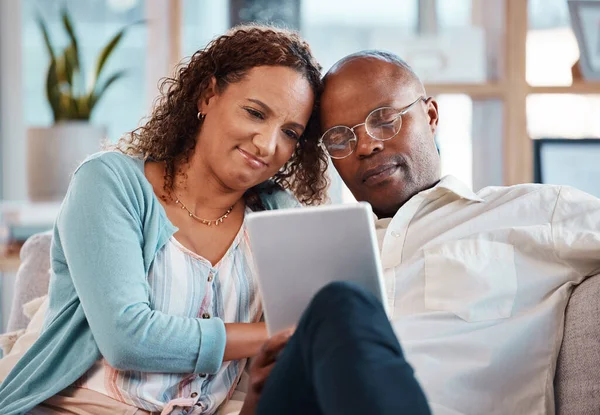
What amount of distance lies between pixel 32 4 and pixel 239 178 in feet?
7.57

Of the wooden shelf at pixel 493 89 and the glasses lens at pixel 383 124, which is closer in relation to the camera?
the glasses lens at pixel 383 124

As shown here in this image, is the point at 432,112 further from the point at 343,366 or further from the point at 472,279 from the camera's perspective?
the point at 343,366

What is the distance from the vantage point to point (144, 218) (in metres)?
1.64

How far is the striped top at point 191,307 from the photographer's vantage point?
5.20 ft

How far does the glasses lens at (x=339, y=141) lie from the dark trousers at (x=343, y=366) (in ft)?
2.44

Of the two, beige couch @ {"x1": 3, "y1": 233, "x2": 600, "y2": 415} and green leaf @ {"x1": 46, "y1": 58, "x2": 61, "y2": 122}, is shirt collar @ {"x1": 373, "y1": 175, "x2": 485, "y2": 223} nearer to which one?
beige couch @ {"x1": 3, "y1": 233, "x2": 600, "y2": 415}

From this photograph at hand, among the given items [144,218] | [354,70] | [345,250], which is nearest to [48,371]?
[144,218]

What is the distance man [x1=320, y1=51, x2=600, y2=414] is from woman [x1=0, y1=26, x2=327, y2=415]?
0.50 feet

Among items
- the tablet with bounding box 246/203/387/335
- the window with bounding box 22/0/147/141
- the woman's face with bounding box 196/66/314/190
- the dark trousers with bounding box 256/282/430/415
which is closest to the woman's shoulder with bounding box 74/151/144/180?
the woman's face with bounding box 196/66/314/190

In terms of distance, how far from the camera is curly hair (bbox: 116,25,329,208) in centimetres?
175

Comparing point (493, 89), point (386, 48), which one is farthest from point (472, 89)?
point (386, 48)

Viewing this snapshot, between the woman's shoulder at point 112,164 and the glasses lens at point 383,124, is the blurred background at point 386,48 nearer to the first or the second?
the glasses lens at point 383,124

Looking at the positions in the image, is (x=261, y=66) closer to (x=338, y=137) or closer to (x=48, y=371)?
(x=338, y=137)

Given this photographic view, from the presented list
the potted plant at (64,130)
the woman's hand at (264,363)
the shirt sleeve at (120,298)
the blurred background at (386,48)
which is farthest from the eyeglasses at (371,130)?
the potted plant at (64,130)
